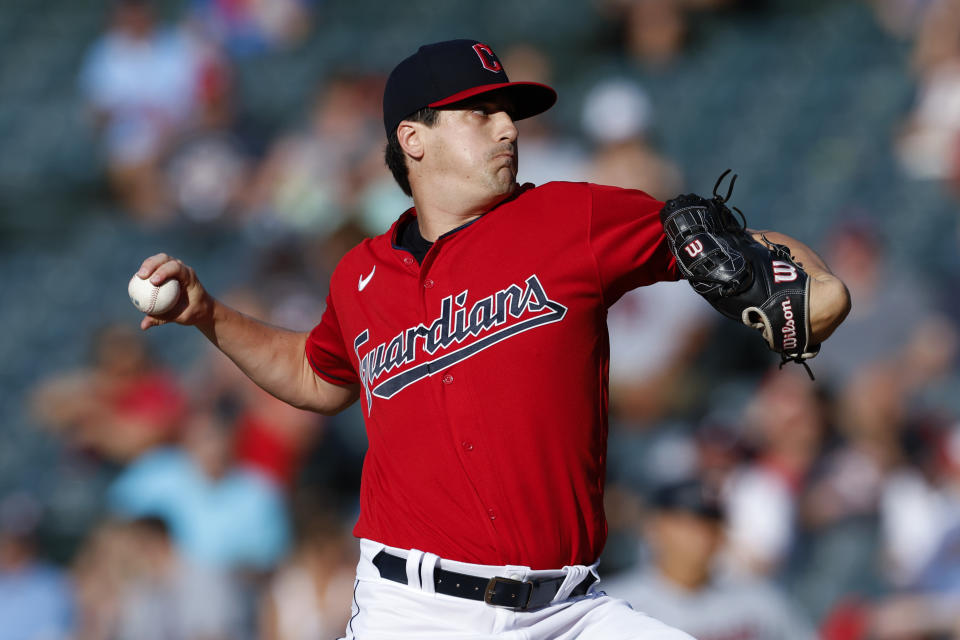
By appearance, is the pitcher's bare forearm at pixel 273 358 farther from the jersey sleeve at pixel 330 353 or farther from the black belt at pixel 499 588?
the black belt at pixel 499 588

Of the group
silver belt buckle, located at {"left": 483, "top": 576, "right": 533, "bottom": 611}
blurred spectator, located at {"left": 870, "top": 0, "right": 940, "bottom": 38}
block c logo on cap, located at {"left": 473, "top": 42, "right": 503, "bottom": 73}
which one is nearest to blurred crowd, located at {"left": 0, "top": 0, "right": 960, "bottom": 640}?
blurred spectator, located at {"left": 870, "top": 0, "right": 940, "bottom": 38}

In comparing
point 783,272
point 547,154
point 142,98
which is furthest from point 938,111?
point 142,98

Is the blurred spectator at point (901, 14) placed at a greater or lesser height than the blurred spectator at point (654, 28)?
lesser

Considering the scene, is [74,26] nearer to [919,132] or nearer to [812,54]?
[812,54]

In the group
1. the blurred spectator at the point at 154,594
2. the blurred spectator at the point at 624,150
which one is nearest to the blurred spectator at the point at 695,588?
the blurred spectator at the point at 154,594

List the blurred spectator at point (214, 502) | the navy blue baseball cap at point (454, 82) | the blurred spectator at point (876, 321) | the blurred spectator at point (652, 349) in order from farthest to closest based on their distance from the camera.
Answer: the blurred spectator at point (652, 349), the blurred spectator at point (876, 321), the blurred spectator at point (214, 502), the navy blue baseball cap at point (454, 82)

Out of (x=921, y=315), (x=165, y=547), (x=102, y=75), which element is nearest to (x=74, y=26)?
(x=102, y=75)

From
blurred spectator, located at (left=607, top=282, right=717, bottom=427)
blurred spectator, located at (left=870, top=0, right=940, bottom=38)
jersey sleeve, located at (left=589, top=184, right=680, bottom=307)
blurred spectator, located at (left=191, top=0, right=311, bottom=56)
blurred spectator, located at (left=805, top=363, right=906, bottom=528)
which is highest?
blurred spectator, located at (left=191, top=0, right=311, bottom=56)

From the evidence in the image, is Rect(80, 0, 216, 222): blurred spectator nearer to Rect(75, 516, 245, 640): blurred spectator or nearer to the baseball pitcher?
Rect(75, 516, 245, 640): blurred spectator
